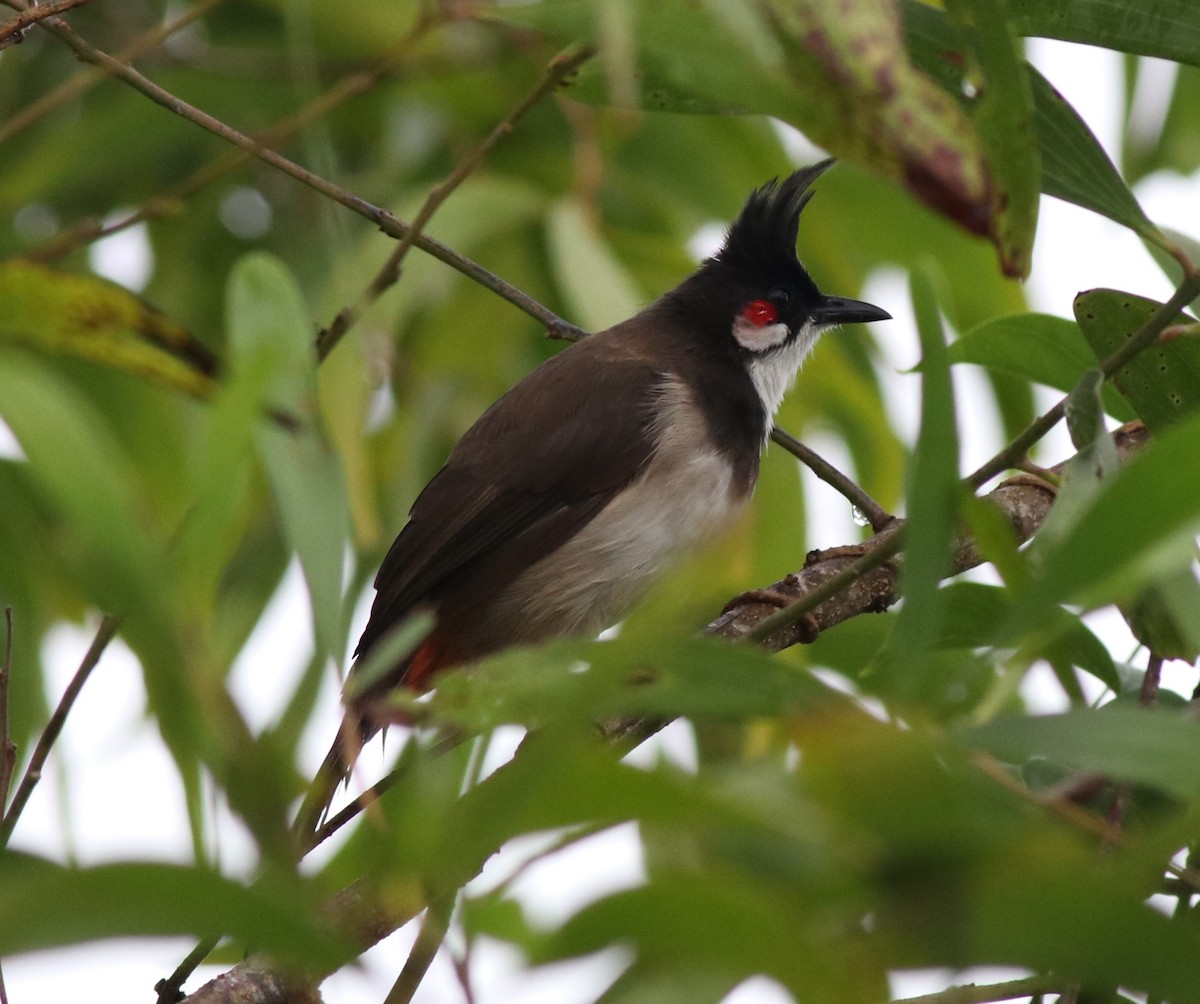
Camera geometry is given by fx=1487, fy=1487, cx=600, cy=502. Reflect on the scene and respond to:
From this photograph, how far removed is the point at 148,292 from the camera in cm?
323

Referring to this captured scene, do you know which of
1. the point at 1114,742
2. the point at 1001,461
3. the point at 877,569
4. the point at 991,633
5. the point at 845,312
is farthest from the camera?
the point at 845,312

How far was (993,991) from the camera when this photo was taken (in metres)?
1.26

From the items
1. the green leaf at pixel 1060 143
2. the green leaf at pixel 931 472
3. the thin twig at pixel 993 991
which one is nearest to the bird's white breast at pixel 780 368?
the green leaf at pixel 1060 143

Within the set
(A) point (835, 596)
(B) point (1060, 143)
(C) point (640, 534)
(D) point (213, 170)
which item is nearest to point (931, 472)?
(B) point (1060, 143)

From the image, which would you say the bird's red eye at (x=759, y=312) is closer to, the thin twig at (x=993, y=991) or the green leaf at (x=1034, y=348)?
the green leaf at (x=1034, y=348)

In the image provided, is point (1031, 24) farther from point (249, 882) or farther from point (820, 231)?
point (820, 231)

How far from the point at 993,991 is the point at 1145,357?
0.66 m

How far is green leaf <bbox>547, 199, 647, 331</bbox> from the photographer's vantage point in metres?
2.74

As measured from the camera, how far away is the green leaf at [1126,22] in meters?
1.37

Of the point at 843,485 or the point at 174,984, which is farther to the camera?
the point at 843,485

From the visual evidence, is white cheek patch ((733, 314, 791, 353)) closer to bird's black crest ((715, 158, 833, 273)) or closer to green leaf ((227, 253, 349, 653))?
bird's black crest ((715, 158, 833, 273))

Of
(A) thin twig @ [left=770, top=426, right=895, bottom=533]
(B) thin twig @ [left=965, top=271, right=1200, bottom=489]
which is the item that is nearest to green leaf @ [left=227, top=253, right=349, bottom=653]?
(B) thin twig @ [left=965, top=271, right=1200, bottom=489]

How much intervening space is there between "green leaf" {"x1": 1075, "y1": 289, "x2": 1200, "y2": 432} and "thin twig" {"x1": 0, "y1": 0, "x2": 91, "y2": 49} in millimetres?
1224

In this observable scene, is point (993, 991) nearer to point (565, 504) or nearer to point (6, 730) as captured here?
point (6, 730)
